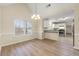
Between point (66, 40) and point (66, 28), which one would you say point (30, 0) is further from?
point (66, 40)

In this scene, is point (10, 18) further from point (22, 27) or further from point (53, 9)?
point (53, 9)

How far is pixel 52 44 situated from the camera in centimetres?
171

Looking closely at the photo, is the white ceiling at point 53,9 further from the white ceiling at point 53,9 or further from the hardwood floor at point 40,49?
the hardwood floor at point 40,49

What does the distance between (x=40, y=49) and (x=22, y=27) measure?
1.71 ft

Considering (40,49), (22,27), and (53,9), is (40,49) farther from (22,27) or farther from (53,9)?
(53,9)

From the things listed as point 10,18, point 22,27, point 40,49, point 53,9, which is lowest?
point 40,49

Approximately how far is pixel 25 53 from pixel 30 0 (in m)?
0.86

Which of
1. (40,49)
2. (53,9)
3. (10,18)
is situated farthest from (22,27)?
(53,9)

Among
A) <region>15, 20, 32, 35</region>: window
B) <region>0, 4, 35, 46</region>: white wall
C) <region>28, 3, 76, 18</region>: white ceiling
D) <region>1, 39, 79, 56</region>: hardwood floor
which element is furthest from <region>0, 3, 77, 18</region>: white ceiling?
<region>1, 39, 79, 56</region>: hardwood floor

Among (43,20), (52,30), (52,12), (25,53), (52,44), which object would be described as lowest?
(25,53)

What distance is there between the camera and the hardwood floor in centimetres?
154

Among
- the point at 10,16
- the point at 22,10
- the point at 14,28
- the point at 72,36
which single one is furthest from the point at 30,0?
the point at 72,36

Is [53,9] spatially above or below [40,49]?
above

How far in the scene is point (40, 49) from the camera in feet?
5.31
